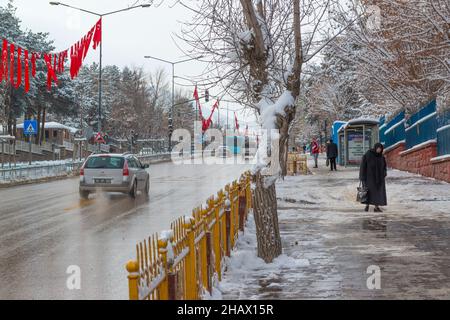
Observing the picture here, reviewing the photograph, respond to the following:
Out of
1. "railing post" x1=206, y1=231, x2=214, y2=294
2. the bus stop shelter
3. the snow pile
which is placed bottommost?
the snow pile

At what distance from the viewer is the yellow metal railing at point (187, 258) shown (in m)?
4.25

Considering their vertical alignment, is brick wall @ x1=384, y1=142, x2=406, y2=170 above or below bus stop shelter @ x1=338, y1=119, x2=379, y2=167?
below

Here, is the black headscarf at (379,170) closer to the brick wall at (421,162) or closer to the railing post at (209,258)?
the brick wall at (421,162)

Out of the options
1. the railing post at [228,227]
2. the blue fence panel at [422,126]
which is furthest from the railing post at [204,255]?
the blue fence panel at [422,126]

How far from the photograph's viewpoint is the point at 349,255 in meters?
9.28

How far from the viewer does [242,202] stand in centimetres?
1127

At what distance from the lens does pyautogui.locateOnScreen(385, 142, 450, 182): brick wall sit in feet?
70.5

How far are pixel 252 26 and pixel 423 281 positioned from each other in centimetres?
397

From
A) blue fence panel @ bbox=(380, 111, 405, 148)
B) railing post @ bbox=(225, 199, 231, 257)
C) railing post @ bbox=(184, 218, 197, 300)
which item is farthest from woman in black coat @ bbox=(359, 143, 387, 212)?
blue fence panel @ bbox=(380, 111, 405, 148)

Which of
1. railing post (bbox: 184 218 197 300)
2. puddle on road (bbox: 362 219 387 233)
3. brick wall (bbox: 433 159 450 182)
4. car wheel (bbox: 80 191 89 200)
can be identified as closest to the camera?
railing post (bbox: 184 218 197 300)

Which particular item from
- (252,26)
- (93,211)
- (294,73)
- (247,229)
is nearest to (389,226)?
(247,229)

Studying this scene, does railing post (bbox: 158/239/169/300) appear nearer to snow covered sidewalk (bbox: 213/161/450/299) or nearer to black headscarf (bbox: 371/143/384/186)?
snow covered sidewalk (bbox: 213/161/450/299)

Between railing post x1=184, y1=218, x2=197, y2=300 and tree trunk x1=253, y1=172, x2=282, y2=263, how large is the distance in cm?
292
